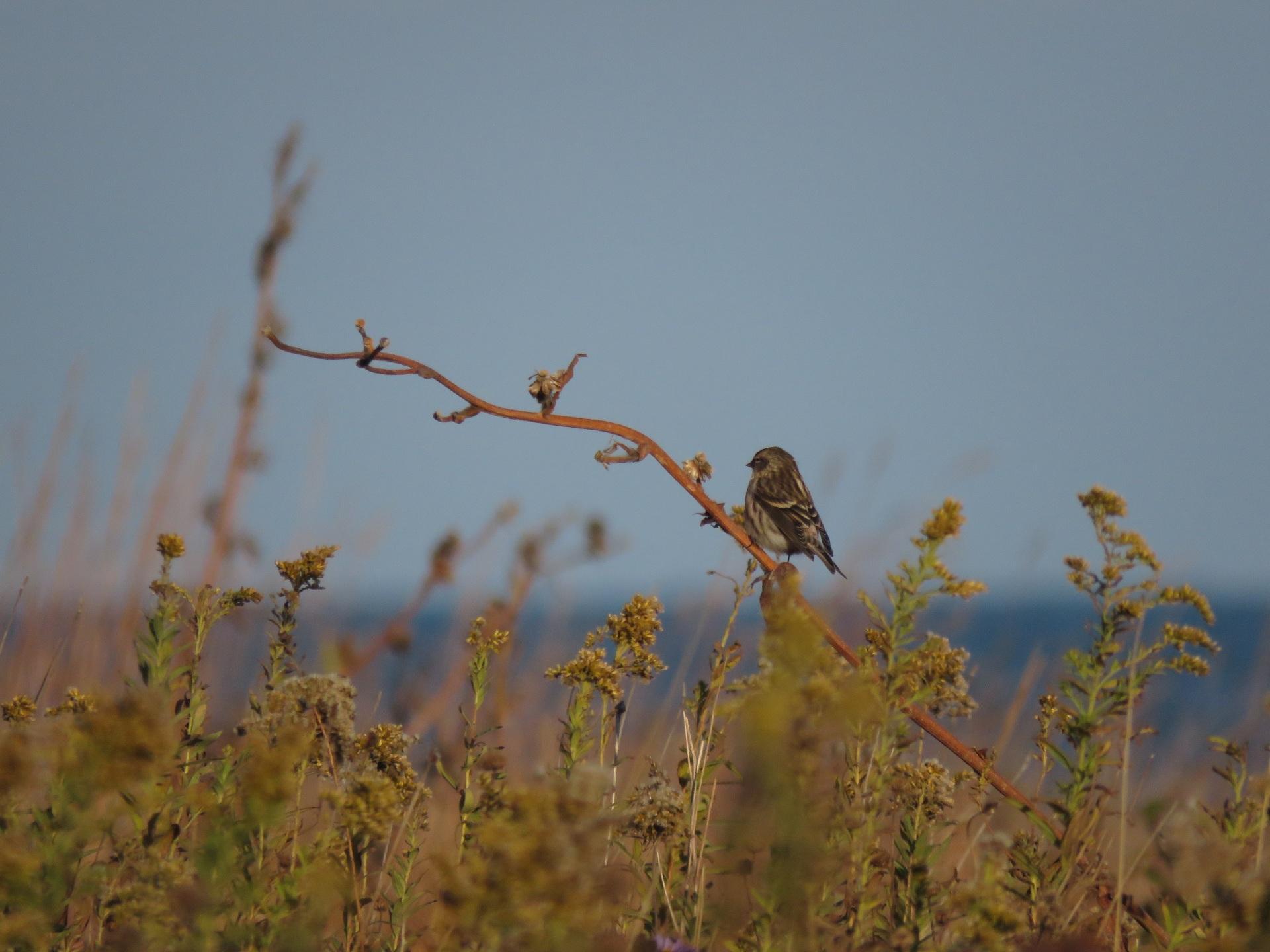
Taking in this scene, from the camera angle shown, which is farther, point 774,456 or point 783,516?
point 774,456

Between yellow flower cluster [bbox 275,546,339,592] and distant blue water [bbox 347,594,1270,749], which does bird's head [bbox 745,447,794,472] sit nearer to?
distant blue water [bbox 347,594,1270,749]

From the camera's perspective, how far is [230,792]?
2139mm

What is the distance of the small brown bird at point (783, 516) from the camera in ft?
16.6

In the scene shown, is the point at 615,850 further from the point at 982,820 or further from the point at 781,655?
the point at 781,655

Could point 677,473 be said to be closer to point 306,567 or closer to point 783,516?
point 306,567

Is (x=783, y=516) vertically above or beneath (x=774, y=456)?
beneath

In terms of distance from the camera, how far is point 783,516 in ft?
16.9

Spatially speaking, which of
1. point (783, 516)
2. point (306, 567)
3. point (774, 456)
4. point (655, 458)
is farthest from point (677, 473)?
point (774, 456)

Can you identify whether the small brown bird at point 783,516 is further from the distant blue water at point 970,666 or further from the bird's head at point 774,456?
the distant blue water at point 970,666

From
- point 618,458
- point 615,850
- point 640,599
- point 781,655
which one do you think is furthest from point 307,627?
point 781,655

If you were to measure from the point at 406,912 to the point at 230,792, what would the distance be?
45 centimetres

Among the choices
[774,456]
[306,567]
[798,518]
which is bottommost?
[306,567]

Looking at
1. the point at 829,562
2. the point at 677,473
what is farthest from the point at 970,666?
the point at 677,473

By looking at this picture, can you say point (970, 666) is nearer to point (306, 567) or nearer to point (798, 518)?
point (798, 518)
